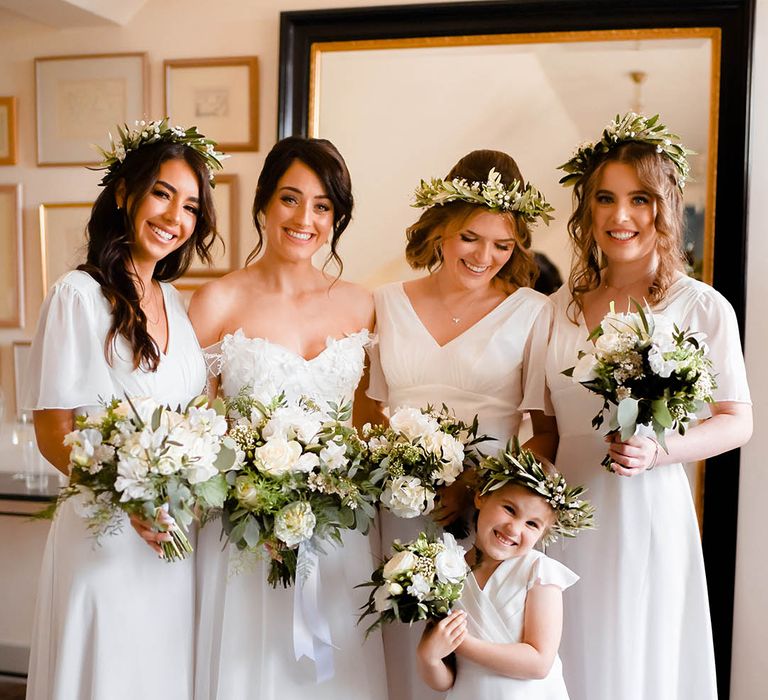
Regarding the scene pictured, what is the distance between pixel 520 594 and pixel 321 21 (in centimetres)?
267

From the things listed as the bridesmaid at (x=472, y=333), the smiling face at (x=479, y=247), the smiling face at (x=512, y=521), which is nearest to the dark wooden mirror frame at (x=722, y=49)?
the bridesmaid at (x=472, y=333)

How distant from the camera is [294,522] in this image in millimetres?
2168

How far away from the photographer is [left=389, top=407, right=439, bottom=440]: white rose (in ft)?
7.75

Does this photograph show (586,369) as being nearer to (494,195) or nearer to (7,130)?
(494,195)

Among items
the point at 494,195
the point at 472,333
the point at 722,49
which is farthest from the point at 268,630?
the point at 722,49

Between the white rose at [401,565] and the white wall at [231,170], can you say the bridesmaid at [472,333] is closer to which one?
the white rose at [401,565]

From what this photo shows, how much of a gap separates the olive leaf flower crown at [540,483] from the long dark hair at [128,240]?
99cm

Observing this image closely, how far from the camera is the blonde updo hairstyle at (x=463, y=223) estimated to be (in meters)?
2.74

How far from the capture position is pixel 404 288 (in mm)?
2998

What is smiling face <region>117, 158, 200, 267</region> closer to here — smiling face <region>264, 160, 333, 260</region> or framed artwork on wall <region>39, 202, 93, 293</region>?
smiling face <region>264, 160, 333, 260</region>

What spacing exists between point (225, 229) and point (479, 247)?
1635 millimetres

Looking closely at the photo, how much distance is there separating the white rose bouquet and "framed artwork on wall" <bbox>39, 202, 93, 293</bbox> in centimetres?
239

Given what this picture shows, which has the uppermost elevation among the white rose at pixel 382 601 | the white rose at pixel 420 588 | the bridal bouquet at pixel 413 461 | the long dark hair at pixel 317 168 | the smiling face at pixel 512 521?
the long dark hair at pixel 317 168

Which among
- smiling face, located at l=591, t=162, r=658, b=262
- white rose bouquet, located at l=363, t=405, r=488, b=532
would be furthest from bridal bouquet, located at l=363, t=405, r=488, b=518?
smiling face, located at l=591, t=162, r=658, b=262
